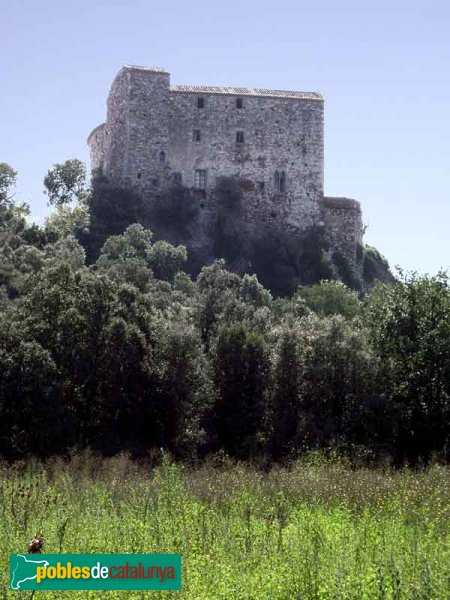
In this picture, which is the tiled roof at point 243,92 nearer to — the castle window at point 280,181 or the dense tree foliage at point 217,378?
the castle window at point 280,181

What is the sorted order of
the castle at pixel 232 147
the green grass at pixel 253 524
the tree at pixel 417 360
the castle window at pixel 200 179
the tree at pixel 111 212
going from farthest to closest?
the castle window at pixel 200 179 < the castle at pixel 232 147 < the tree at pixel 111 212 < the tree at pixel 417 360 < the green grass at pixel 253 524

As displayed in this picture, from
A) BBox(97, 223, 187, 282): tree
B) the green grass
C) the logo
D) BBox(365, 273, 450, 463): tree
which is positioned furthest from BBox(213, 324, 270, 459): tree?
BBox(97, 223, 187, 282): tree

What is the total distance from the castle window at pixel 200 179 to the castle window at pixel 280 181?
483 centimetres

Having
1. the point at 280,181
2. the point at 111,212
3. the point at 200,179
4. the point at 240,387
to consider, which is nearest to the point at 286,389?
the point at 240,387

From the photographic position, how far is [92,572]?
12.9 metres

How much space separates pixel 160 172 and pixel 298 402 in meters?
31.0

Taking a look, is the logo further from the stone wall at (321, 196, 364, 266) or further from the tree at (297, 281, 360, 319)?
the stone wall at (321, 196, 364, 266)

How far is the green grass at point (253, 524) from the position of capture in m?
13.0

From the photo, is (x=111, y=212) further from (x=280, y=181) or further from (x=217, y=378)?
(x=217, y=378)

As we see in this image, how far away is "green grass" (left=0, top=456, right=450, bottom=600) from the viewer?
13.0 metres

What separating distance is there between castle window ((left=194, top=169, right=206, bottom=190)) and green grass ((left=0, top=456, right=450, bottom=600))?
36.6 m

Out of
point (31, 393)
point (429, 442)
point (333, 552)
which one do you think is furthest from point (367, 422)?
point (333, 552)

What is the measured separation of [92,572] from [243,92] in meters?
Answer: 50.7

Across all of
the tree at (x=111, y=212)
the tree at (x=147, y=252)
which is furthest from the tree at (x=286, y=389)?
the tree at (x=111, y=212)
